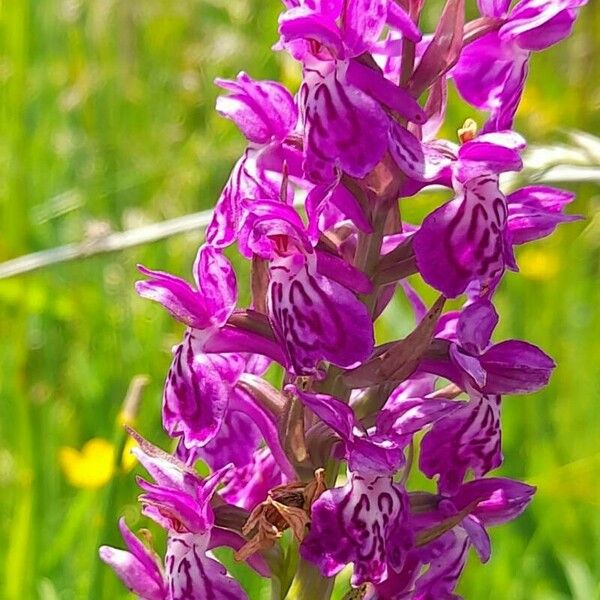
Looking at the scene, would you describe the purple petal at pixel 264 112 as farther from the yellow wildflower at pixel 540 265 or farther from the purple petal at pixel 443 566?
the yellow wildflower at pixel 540 265

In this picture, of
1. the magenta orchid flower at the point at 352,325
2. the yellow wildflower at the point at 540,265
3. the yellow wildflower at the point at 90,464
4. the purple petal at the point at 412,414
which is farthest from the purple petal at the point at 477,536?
the yellow wildflower at the point at 540,265

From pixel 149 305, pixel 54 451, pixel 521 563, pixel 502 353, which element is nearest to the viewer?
pixel 502 353

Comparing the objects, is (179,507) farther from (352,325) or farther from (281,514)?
(352,325)

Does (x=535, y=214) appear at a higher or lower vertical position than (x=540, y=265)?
higher

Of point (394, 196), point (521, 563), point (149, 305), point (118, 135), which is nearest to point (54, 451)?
point (149, 305)

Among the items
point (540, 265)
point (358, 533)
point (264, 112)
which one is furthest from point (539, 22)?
point (540, 265)

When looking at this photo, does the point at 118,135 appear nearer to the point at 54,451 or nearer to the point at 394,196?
the point at 54,451
